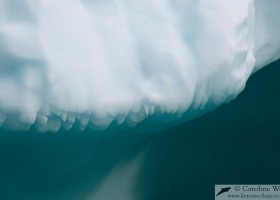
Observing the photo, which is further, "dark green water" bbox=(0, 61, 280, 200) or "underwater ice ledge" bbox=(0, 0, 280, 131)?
"dark green water" bbox=(0, 61, 280, 200)

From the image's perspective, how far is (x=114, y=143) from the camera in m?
0.63

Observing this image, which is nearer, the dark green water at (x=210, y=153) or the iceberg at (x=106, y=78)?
the iceberg at (x=106, y=78)

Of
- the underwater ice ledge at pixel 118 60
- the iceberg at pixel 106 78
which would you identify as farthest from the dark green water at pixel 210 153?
the underwater ice ledge at pixel 118 60

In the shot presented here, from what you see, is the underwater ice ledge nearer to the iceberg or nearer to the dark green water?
the iceberg

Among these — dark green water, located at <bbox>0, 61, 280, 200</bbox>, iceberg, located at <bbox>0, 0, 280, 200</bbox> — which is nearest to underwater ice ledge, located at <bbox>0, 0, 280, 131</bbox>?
iceberg, located at <bbox>0, 0, 280, 200</bbox>

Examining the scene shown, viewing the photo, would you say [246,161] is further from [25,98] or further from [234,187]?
[25,98]

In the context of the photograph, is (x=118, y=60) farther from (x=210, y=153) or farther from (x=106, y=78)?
(x=210, y=153)

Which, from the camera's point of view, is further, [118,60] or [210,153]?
[210,153]

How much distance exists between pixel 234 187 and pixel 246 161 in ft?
0.17

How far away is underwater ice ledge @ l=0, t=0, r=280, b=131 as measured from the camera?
48 cm

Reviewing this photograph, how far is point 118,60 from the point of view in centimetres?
53

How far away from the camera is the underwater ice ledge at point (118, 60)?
476 mm

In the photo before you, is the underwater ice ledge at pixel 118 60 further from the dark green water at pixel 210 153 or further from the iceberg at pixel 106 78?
the dark green water at pixel 210 153

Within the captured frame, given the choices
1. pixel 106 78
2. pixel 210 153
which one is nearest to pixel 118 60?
pixel 106 78
